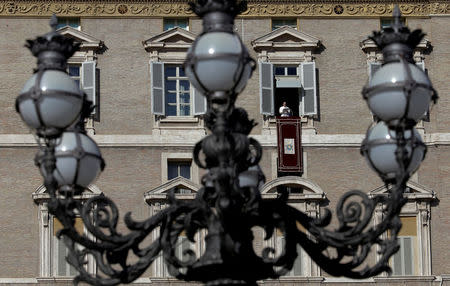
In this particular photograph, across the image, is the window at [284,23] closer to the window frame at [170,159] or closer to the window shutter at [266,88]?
the window shutter at [266,88]

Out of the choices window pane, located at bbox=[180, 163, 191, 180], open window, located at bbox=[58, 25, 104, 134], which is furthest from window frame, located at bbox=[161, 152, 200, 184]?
open window, located at bbox=[58, 25, 104, 134]

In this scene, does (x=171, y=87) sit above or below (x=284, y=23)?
below

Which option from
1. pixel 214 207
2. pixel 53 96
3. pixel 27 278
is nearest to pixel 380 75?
pixel 214 207

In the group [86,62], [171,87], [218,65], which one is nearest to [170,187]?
[171,87]

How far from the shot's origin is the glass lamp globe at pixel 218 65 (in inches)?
515

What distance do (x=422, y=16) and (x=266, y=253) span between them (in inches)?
1414

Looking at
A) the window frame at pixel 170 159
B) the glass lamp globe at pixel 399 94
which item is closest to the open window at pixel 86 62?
the window frame at pixel 170 159

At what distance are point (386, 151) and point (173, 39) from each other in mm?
33856

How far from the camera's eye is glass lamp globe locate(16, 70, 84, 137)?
13.4 metres

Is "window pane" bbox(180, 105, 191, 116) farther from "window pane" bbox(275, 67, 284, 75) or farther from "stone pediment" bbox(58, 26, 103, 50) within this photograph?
"stone pediment" bbox(58, 26, 103, 50)

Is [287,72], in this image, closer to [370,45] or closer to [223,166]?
[370,45]

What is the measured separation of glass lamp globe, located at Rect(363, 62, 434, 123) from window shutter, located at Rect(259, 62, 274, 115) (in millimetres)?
33850

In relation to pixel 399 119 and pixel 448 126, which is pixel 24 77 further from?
pixel 399 119

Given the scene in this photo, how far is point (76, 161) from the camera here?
14.3 metres
